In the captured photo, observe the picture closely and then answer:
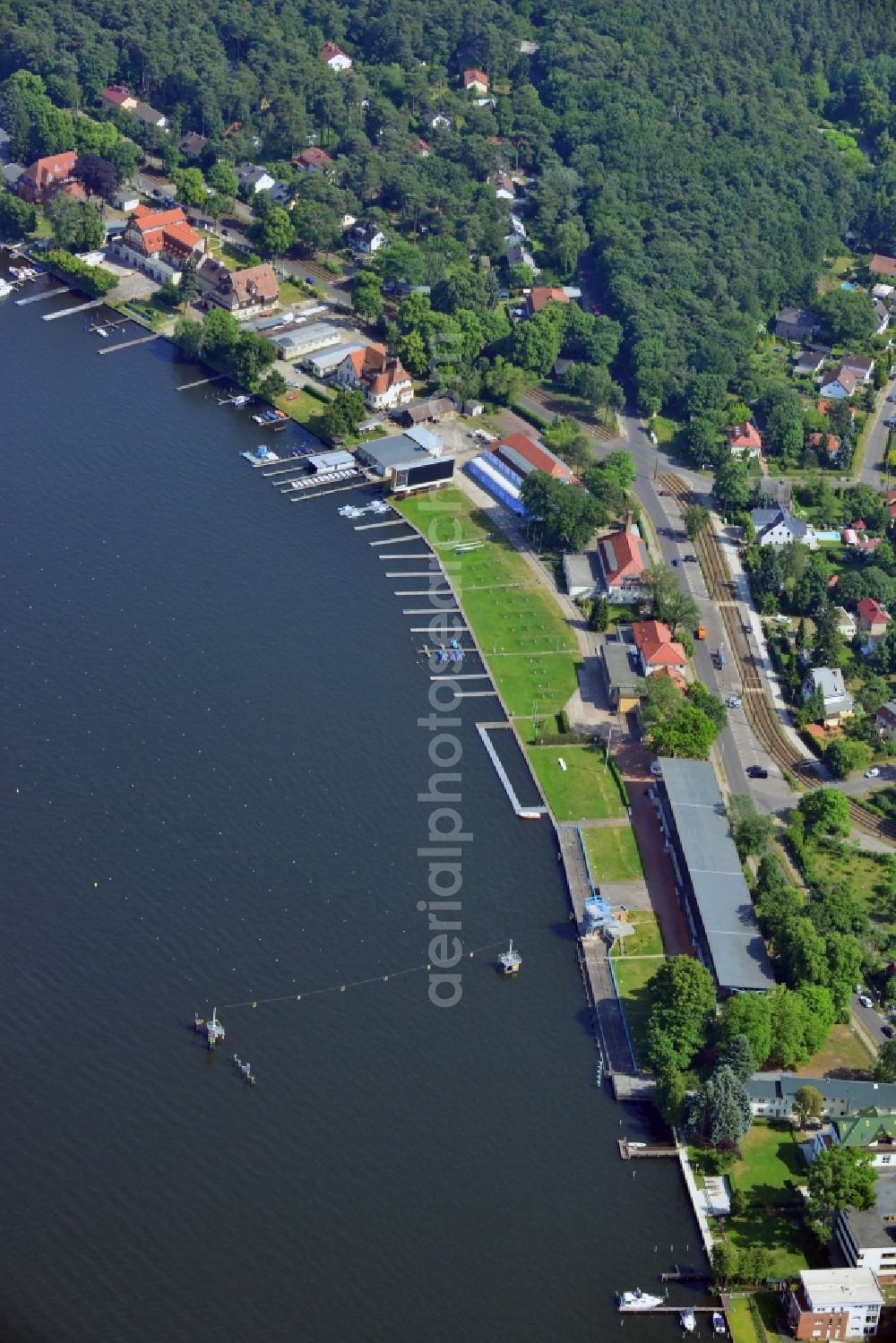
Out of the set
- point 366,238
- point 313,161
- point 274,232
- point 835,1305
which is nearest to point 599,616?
point 835,1305

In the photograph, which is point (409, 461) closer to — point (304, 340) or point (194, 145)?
point (304, 340)

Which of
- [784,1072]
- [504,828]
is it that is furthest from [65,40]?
[784,1072]

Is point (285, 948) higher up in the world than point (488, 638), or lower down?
lower down

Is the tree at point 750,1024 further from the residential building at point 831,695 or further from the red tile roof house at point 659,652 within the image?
the red tile roof house at point 659,652

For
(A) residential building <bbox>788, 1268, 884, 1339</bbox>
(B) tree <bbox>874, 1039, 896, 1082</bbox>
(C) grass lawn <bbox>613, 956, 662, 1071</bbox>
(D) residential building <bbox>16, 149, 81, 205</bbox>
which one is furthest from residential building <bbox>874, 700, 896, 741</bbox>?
(D) residential building <bbox>16, 149, 81, 205</bbox>

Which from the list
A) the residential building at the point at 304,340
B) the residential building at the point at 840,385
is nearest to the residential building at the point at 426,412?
the residential building at the point at 304,340

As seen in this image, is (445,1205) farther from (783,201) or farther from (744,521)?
(783,201)
